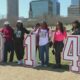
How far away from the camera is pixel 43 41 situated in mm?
13031

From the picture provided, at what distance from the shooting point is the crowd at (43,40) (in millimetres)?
12602

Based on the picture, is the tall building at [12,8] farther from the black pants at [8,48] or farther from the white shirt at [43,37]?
the white shirt at [43,37]

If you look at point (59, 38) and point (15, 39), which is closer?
point (59, 38)

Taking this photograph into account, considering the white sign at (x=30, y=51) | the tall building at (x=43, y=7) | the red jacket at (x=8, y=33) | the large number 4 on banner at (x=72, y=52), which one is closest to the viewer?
the large number 4 on banner at (x=72, y=52)

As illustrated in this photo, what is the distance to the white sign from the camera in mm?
13188

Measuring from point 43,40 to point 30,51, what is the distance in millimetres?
695

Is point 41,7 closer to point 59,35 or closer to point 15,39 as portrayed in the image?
point 15,39

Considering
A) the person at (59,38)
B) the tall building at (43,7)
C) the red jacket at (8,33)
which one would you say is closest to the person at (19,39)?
the red jacket at (8,33)

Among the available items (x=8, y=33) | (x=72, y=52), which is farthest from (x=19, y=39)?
(x=72, y=52)

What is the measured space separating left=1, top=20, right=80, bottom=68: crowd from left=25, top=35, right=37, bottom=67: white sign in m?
0.22

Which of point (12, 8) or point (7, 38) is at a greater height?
point (7, 38)

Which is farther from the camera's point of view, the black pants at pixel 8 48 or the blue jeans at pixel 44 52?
the black pants at pixel 8 48

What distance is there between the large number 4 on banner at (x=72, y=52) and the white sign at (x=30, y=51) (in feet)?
4.66

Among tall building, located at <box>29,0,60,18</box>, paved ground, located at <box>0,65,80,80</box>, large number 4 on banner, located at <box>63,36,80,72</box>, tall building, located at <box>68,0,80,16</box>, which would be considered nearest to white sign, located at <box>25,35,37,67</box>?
paved ground, located at <box>0,65,80,80</box>
